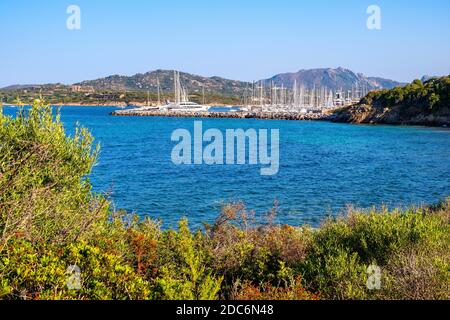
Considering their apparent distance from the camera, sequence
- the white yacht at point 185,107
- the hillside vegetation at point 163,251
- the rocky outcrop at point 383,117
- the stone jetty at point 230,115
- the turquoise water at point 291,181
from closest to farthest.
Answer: the hillside vegetation at point 163,251
the turquoise water at point 291,181
the rocky outcrop at point 383,117
the stone jetty at point 230,115
the white yacht at point 185,107

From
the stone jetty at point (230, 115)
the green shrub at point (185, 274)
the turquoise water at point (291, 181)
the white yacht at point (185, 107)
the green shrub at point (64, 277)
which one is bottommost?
the turquoise water at point (291, 181)

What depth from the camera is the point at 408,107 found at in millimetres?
93188

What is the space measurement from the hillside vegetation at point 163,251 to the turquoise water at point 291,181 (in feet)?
33.1

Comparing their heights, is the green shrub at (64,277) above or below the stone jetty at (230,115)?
below

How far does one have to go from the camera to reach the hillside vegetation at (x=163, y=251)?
23.3 ft

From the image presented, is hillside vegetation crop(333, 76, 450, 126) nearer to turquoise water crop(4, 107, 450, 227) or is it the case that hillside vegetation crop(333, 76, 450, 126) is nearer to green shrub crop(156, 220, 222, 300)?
turquoise water crop(4, 107, 450, 227)

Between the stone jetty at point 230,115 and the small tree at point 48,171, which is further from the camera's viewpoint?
the stone jetty at point 230,115

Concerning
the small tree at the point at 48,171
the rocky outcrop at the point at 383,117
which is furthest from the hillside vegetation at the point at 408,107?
the small tree at the point at 48,171

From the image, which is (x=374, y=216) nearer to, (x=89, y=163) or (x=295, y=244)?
(x=295, y=244)

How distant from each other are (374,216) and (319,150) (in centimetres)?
4462

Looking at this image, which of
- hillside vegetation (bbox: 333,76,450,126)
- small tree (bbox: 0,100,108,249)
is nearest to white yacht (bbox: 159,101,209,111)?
hillside vegetation (bbox: 333,76,450,126)

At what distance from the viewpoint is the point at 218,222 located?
43.5 ft

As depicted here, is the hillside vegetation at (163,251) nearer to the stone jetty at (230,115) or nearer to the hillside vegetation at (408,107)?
the hillside vegetation at (408,107)

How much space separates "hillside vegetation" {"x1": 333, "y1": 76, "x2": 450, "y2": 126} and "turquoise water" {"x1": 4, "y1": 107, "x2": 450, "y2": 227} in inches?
1286
